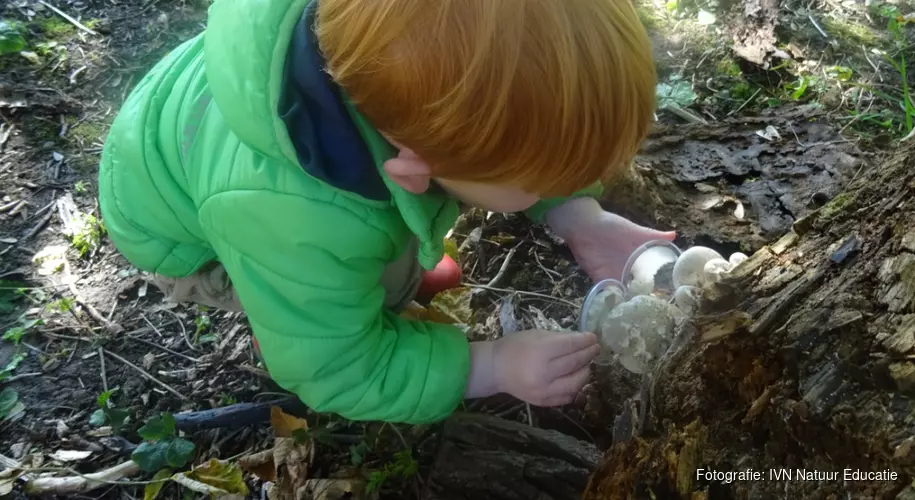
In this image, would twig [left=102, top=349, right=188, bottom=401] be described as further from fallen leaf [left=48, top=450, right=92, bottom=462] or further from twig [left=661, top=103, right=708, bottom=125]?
twig [left=661, top=103, right=708, bottom=125]

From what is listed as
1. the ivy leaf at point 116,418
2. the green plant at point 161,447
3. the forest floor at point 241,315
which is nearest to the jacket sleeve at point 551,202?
the forest floor at point 241,315

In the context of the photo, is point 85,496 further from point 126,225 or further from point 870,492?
point 870,492

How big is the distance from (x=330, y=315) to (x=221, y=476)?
0.69 metres

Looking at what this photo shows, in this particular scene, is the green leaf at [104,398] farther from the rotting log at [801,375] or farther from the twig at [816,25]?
the twig at [816,25]

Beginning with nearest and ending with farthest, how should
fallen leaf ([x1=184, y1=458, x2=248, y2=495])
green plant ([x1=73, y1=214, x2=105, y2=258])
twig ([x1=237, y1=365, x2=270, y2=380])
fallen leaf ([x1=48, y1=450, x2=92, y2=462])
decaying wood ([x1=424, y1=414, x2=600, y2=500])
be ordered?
decaying wood ([x1=424, y1=414, x2=600, y2=500]), fallen leaf ([x1=184, y1=458, x2=248, y2=495]), fallen leaf ([x1=48, y1=450, x2=92, y2=462]), twig ([x1=237, y1=365, x2=270, y2=380]), green plant ([x1=73, y1=214, x2=105, y2=258])

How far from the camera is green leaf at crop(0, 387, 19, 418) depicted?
2088mm

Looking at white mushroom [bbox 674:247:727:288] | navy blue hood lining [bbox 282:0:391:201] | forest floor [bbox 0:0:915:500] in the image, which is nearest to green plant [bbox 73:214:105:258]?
forest floor [bbox 0:0:915:500]

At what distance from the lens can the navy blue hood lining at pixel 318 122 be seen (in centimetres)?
125

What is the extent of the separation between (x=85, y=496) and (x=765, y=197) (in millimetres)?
1979

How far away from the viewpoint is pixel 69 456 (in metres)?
2.02

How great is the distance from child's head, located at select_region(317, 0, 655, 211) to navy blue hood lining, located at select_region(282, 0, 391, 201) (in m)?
0.05

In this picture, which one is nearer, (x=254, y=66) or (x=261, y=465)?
(x=254, y=66)

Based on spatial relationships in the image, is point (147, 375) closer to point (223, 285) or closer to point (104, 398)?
point (104, 398)

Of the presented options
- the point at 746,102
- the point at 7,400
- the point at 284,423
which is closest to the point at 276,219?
the point at 284,423
